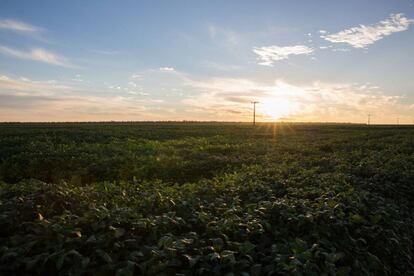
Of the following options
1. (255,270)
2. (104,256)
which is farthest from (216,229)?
(104,256)

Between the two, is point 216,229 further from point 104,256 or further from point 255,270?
point 104,256

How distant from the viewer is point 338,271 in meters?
5.38

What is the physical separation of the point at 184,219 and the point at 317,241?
2434mm

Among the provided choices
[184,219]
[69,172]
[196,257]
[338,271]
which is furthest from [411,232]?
[69,172]

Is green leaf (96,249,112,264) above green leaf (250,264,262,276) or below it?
above

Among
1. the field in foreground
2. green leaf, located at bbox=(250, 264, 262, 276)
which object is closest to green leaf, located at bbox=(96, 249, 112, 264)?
the field in foreground

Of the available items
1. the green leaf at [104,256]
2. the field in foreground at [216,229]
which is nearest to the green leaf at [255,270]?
the field in foreground at [216,229]

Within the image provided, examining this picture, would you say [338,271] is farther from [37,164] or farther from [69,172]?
[37,164]

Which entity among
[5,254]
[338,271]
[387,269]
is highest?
[5,254]

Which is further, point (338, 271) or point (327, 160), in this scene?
point (327, 160)

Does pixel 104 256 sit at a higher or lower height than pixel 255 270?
higher

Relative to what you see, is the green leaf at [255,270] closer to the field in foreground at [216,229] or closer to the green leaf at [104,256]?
the field in foreground at [216,229]

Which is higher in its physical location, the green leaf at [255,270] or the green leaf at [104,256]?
the green leaf at [104,256]

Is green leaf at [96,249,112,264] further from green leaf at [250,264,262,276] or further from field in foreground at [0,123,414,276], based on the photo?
green leaf at [250,264,262,276]
